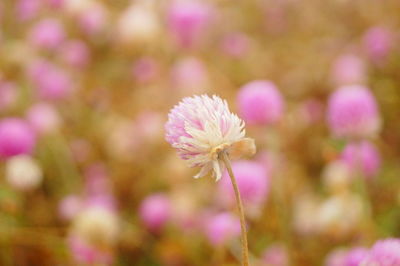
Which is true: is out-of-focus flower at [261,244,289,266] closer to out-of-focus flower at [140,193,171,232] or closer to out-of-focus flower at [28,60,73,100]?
out-of-focus flower at [140,193,171,232]

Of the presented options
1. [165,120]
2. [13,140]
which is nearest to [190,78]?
[165,120]

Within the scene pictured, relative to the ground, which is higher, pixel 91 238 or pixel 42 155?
pixel 42 155

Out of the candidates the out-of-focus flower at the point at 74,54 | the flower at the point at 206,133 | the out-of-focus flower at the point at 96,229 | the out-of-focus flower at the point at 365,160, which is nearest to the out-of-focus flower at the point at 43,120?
Result: the out-of-focus flower at the point at 74,54

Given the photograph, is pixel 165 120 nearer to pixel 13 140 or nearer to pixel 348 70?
pixel 13 140

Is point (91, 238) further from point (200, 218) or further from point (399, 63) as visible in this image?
point (399, 63)

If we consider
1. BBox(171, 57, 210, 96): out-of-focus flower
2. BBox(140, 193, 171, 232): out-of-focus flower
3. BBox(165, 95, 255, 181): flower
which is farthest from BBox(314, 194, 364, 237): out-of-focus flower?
BBox(171, 57, 210, 96): out-of-focus flower

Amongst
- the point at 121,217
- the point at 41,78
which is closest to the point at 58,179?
the point at 121,217
